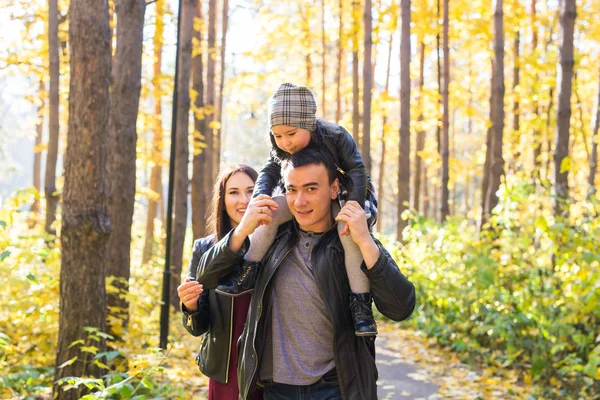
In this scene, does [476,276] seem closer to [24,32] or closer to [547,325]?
[547,325]

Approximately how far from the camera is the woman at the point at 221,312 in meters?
3.62

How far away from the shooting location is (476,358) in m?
8.95

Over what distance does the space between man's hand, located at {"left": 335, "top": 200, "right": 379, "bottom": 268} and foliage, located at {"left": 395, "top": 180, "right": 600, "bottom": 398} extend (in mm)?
3374

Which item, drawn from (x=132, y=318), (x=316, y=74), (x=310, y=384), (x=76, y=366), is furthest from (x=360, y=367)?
(x=316, y=74)

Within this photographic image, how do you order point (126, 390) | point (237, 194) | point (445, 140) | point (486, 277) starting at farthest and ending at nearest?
point (445, 140) < point (486, 277) < point (237, 194) < point (126, 390)

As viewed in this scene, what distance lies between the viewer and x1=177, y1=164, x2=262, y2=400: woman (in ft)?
11.9

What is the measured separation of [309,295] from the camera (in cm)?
288

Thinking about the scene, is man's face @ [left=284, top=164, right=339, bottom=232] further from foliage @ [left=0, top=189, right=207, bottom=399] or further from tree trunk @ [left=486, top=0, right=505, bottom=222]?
tree trunk @ [left=486, top=0, right=505, bottom=222]

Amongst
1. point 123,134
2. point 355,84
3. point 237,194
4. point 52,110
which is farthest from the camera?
point 355,84

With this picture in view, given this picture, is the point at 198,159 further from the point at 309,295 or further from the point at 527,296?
the point at 309,295

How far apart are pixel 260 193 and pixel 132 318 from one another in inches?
239

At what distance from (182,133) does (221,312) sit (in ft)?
23.9

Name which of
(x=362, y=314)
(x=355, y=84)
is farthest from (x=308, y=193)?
(x=355, y=84)

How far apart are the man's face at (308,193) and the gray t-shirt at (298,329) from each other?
0.14 m
